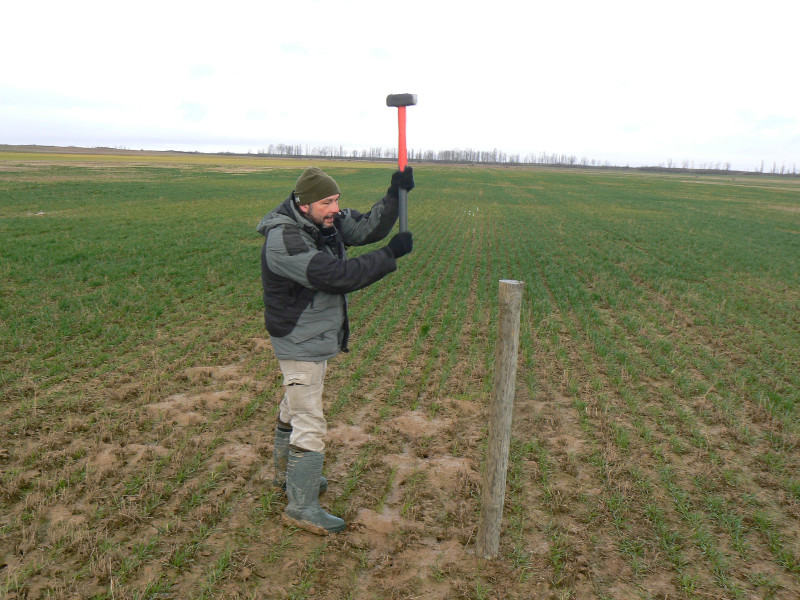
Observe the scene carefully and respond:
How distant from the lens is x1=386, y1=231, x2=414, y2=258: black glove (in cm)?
337

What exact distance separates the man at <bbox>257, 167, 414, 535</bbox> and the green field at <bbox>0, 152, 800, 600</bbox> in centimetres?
46

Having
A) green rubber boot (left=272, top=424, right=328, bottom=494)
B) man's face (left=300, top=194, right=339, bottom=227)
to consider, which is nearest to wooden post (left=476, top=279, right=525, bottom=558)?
man's face (left=300, top=194, right=339, bottom=227)

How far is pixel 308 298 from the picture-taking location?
134 inches

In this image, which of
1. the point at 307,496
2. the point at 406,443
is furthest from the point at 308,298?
the point at 406,443

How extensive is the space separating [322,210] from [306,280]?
1.67ft

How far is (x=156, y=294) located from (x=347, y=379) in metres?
5.41

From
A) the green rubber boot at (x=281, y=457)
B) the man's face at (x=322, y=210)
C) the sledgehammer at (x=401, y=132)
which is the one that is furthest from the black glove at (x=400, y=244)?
the green rubber boot at (x=281, y=457)

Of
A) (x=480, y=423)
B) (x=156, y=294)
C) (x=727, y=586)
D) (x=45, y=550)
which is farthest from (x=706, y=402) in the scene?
(x=156, y=294)

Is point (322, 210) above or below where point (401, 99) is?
below

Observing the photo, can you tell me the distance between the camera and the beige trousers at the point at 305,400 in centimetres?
347

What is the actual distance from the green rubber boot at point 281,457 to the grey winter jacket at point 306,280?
868 mm

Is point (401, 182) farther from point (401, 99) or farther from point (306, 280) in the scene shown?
point (306, 280)

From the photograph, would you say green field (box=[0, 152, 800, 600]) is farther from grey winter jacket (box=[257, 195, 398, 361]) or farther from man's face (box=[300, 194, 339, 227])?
man's face (box=[300, 194, 339, 227])

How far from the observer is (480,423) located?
5359mm
